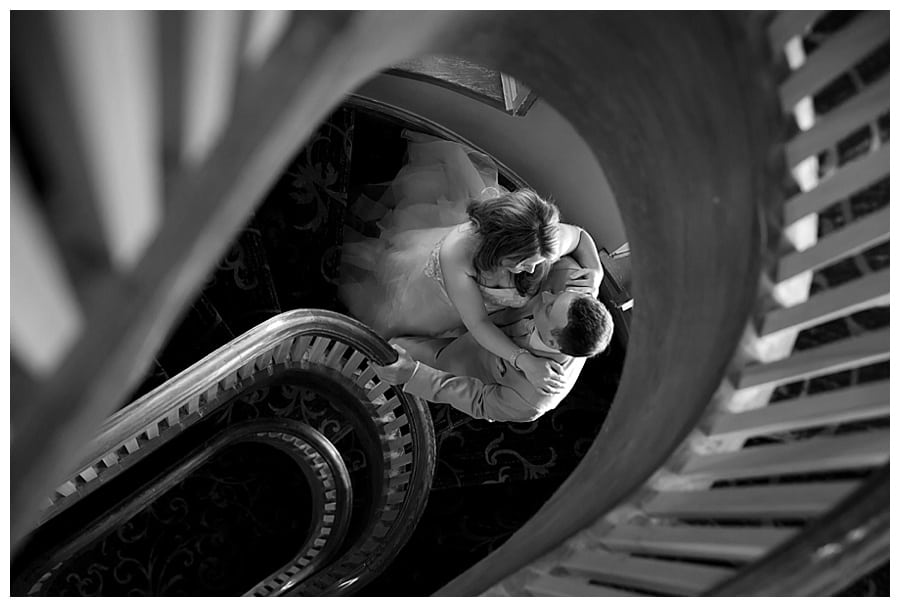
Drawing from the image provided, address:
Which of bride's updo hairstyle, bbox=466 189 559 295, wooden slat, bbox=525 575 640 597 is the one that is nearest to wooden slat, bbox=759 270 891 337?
wooden slat, bbox=525 575 640 597

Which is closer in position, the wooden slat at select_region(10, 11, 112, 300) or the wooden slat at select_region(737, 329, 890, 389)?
the wooden slat at select_region(10, 11, 112, 300)

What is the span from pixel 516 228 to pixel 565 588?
162 cm

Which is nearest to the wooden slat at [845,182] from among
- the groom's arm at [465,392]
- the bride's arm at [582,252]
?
the bride's arm at [582,252]

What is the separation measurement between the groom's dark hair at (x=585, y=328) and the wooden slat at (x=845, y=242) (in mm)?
1305

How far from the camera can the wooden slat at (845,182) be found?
148 centimetres

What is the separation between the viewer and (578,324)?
292cm

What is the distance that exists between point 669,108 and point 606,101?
212 mm

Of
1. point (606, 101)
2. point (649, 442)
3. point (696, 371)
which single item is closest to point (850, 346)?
point (696, 371)

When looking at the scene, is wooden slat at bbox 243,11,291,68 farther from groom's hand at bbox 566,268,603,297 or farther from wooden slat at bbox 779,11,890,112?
groom's hand at bbox 566,268,603,297

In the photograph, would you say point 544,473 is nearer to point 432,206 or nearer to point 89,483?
point 432,206

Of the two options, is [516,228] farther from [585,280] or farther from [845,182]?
[845,182]

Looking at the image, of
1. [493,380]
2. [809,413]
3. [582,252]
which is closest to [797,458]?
[809,413]

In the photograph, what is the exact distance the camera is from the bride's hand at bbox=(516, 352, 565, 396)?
11.0ft

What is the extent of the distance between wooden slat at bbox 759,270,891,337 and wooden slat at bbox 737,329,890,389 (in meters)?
0.06
